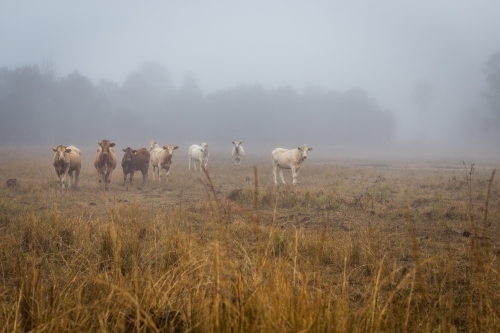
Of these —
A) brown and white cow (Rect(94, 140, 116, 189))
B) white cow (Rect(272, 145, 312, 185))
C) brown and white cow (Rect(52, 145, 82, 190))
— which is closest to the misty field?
brown and white cow (Rect(94, 140, 116, 189))

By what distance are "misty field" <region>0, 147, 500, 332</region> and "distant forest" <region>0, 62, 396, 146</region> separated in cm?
6840

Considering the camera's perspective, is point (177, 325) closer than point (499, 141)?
Yes

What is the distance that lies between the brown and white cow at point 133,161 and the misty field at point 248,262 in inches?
46.3

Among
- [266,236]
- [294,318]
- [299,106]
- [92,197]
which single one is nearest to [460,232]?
[266,236]

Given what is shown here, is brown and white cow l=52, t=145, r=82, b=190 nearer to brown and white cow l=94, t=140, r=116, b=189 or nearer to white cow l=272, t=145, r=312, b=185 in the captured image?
brown and white cow l=94, t=140, r=116, b=189

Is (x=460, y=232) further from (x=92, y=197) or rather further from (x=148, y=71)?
(x=148, y=71)

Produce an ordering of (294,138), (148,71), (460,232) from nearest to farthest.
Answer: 1. (460,232)
2. (294,138)
3. (148,71)

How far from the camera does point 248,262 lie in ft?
14.3

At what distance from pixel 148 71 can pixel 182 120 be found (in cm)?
4669

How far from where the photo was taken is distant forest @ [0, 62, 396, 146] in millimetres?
74625

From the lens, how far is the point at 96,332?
230 cm

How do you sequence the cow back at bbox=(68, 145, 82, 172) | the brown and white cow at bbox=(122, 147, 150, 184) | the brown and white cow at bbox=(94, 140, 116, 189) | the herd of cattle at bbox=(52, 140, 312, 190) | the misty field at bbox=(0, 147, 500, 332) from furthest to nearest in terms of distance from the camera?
the brown and white cow at bbox=(122, 147, 150, 184) < the brown and white cow at bbox=(94, 140, 116, 189) < the cow back at bbox=(68, 145, 82, 172) < the herd of cattle at bbox=(52, 140, 312, 190) < the misty field at bbox=(0, 147, 500, 332)

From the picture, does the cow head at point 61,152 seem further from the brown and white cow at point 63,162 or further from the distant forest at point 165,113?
the distant forest at point 165,113

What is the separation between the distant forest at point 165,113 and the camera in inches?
2938
